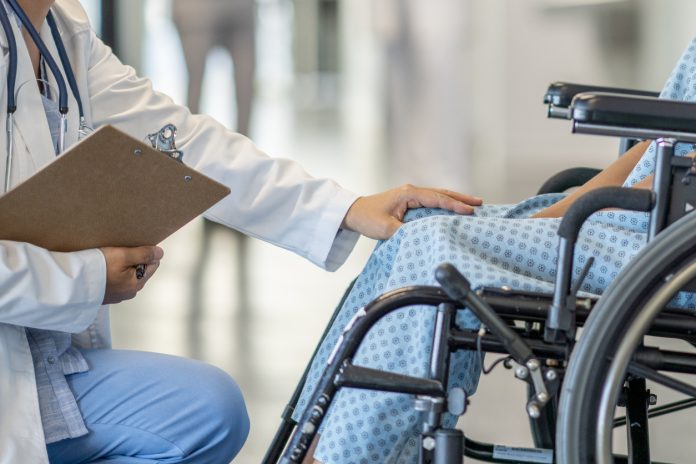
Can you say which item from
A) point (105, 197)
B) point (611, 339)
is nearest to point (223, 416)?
point (105, 197)

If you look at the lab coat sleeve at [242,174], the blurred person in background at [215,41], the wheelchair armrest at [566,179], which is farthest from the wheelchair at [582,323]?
the blurred person in background at [215,41]

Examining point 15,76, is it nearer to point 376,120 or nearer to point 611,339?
point 611,339

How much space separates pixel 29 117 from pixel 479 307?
651 mm

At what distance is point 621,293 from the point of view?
102cm

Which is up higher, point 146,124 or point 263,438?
point 146,124

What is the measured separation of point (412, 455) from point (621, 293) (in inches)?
16.3

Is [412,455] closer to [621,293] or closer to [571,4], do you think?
[621,293]

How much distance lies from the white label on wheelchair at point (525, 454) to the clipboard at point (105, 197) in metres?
0.44

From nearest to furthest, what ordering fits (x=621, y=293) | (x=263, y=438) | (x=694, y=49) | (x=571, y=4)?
(x=621, y=293) < (x=694, y=49) < (x=263, y=438) < (x=571, y=4)

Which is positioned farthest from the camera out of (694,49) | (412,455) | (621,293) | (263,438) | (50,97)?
(263,438)

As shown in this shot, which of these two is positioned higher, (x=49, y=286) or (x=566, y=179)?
(x=566, y=179)

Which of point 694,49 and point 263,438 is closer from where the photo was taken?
point 694,49

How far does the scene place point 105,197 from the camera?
1.24 m

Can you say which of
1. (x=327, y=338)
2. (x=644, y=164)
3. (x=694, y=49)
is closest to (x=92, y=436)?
(x=327, y=338)
